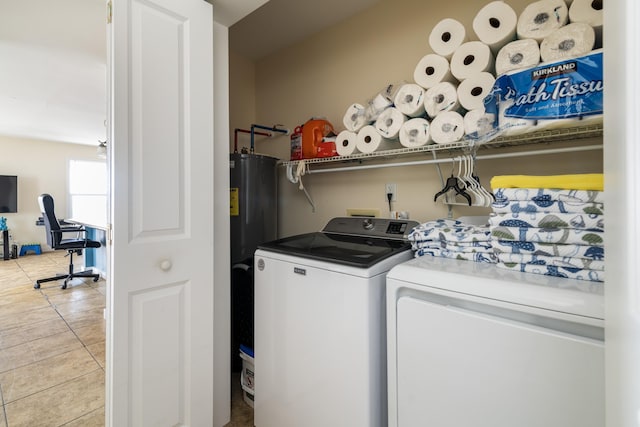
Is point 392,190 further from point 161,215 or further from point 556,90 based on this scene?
point 161,215

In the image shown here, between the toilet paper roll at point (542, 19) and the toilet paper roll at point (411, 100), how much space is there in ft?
1.54

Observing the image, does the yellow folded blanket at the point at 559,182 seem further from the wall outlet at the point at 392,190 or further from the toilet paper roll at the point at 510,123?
the wall outlet at the point at 392,190

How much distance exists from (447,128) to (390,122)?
333mm

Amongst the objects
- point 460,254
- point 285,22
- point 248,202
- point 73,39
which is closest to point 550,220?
point 460,254

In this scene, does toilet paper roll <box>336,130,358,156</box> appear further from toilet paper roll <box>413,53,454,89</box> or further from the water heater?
the water heater

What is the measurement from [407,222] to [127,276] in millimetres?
1343

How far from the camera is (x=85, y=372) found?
2064 mm

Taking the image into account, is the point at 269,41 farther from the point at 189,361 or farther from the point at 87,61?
the point at 189,361

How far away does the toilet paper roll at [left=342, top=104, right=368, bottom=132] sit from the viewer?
181cm

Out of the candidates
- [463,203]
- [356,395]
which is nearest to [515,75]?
[463,203]

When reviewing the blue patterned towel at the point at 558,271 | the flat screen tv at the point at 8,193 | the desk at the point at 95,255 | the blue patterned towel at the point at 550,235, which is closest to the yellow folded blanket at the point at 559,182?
the blue patterned towel at the point at 550,235

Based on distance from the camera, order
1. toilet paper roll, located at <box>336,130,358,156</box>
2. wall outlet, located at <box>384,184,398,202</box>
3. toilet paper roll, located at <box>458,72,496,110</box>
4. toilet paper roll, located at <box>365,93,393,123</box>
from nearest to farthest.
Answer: toilet paper roll, located at <box>458,72,496,110</box> < toilet paper roll, located at <box>365,93,393,123</box> < toilet paper roll, located at <box>336,130,358,156</box> < wall outlet, located at <box>384,184,398,202</box>

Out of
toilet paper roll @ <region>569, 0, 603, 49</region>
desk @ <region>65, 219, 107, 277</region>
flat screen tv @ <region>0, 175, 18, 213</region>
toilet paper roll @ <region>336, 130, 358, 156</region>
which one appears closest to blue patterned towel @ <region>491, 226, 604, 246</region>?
toilet paper roll @ <region>569, 0, 603, 49</region>

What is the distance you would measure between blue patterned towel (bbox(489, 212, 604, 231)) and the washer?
1.42 ft
